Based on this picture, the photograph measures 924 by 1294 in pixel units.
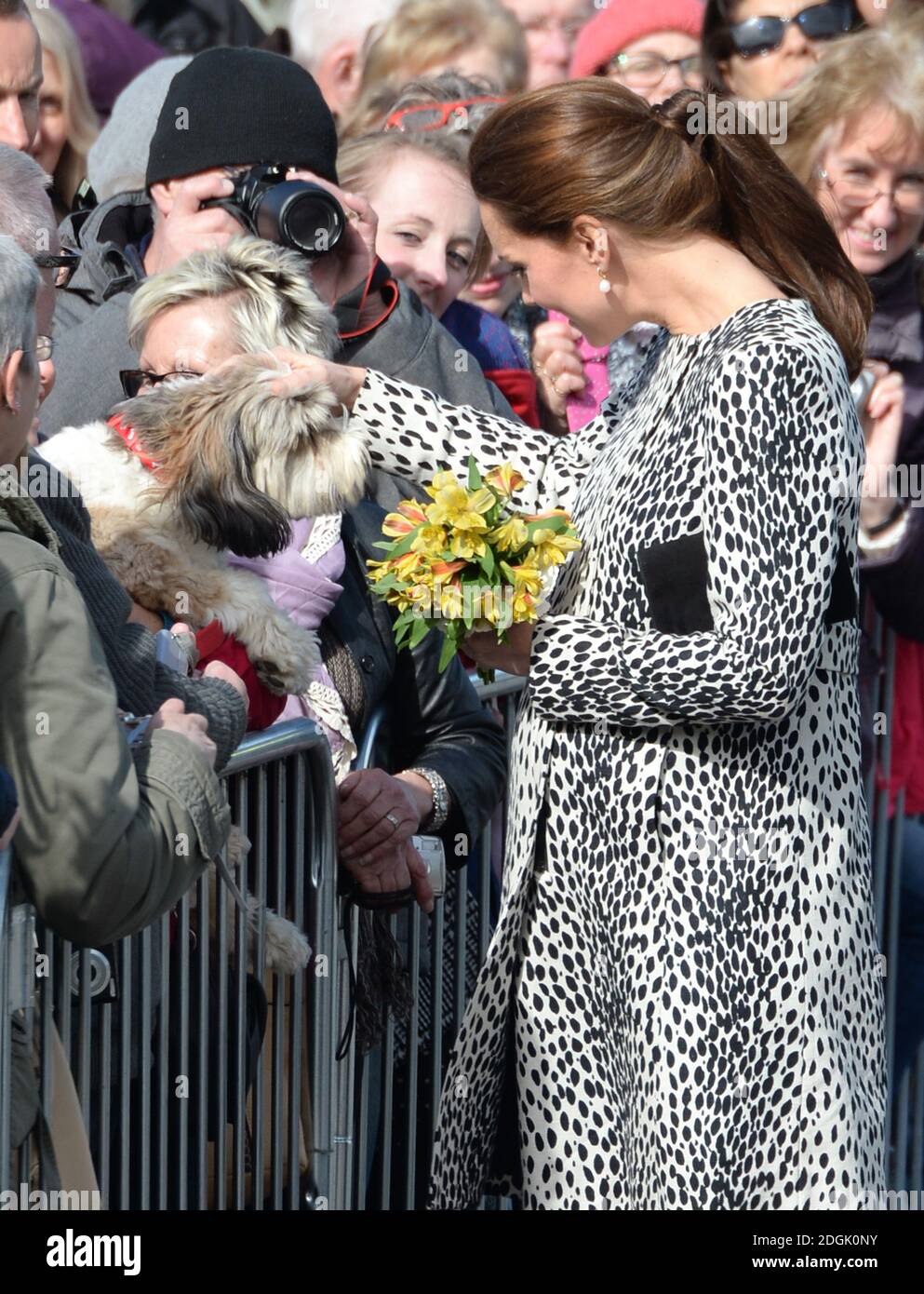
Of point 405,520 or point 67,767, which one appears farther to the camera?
point 405,520

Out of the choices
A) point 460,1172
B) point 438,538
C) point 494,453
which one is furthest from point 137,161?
A: point 460,1172

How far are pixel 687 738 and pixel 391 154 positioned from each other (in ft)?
7.36

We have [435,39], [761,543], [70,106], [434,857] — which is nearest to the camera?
[761,543]

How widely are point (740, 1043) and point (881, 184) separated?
8.67 ft

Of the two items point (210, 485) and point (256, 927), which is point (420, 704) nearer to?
point (256, 927)

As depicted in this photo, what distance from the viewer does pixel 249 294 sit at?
3.49 m

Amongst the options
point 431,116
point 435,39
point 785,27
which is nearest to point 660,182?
point 431,116

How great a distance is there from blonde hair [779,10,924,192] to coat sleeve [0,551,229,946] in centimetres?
313

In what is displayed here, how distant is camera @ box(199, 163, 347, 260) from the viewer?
12.8 ft

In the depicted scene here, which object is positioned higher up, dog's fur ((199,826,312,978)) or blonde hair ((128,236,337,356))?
blonde hair ((128,236,337,356))

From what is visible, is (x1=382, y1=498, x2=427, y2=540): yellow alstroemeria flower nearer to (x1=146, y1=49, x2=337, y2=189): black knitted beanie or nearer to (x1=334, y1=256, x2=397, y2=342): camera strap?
(x1=334, y1=256, x2=397, y2=342): camera strap

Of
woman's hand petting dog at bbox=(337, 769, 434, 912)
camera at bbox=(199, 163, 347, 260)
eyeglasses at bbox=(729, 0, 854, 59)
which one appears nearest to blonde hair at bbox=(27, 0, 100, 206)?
camera at bbox=(199, 163, 347, 260)
